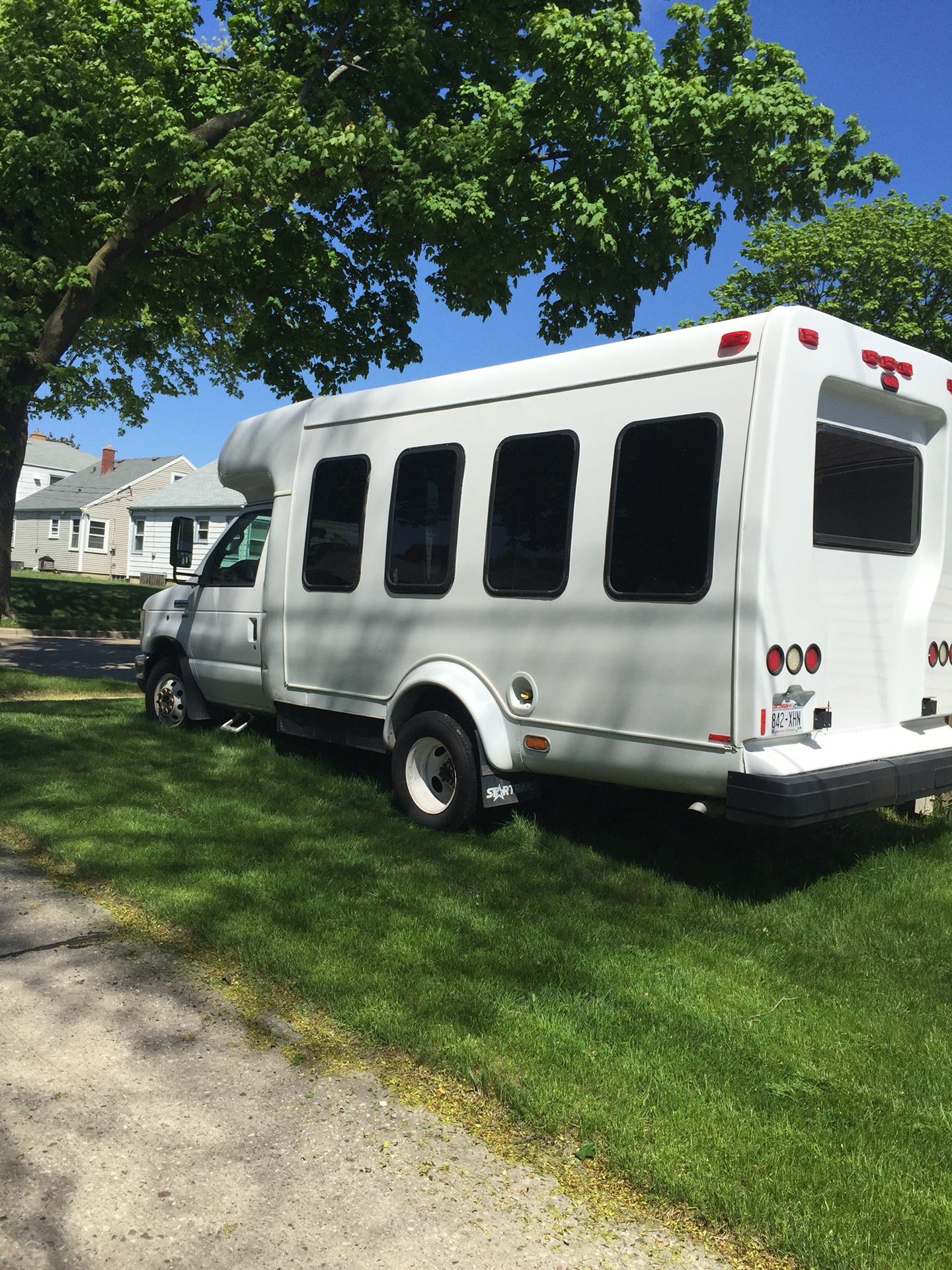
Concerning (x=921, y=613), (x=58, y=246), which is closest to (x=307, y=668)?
(x=921, y=613)

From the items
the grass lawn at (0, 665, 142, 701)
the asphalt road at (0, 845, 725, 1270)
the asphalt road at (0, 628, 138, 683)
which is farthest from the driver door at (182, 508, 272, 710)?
the asphalt road at (0, 628, 138, 683)

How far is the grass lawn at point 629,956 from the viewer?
9.68 feet

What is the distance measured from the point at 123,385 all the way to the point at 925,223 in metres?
22.9

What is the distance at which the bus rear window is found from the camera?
5438 millimetres

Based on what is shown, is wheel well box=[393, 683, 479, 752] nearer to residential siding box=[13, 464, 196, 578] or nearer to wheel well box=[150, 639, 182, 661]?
wheel well box=[150, 639, 182, 661]

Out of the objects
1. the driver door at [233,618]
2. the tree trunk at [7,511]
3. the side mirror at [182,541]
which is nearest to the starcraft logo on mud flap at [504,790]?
the driver door at [233,618]

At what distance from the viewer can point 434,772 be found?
675 centimetres

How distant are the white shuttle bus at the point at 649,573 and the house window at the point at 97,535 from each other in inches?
1889

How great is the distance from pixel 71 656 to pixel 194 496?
30726 millimetres

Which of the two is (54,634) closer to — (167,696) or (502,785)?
(167,696)

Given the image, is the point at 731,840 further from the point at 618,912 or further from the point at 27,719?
the point at 27,719

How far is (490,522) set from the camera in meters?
6.30

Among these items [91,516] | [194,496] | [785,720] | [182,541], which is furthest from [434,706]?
[91,516]

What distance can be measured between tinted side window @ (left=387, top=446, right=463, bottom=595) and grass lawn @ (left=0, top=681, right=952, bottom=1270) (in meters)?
1.59
